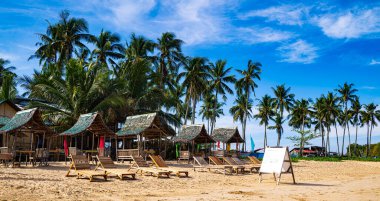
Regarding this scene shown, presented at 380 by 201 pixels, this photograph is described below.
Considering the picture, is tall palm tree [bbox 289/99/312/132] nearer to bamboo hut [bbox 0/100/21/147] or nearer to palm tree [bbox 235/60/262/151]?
palm tree [bbox 235/60/262/151]

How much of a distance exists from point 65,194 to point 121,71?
90.9 feet

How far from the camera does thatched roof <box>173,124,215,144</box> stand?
28.5 m

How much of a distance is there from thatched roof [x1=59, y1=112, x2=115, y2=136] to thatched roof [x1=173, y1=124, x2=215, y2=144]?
6.33 meters

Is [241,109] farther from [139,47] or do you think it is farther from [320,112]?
[139,47]

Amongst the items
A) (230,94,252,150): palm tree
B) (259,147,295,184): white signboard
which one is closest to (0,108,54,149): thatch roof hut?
(259,147,295,184): white signboard

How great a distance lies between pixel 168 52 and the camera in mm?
43031

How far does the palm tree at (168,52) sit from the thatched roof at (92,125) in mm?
18945

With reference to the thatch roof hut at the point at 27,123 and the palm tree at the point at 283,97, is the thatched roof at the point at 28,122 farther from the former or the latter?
the palm tree at the point at 283,97

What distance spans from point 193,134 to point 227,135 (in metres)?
5.63

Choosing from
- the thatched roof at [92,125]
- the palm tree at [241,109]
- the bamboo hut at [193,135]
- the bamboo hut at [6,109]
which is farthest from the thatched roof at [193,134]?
the palm tree at [241,109]

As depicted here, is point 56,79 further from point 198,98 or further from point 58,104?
point 198,98

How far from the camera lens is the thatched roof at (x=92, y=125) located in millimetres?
22812

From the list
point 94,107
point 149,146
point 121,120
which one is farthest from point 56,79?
point 149,146

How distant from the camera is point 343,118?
6706 cm
